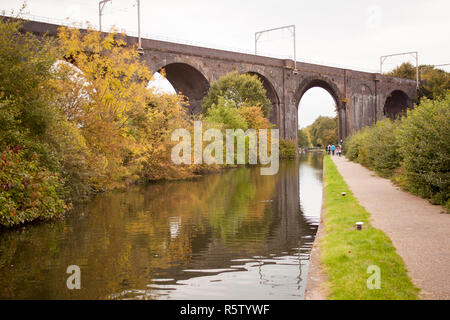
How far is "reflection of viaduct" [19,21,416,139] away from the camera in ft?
109

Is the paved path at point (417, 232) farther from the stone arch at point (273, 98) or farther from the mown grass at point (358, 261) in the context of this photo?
the stone arch at point (273, 98)

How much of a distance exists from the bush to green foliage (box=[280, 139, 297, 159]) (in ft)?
104

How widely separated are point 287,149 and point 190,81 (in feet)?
40.7

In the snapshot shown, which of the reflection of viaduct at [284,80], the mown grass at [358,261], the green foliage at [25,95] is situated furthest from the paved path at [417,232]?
the reflection of viaduct at [284,80]

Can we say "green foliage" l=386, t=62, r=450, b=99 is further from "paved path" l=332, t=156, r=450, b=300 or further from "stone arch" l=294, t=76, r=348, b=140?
"paved path" l=332, t=156, r=450, b=300

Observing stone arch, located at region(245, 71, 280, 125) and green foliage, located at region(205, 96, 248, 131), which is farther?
stone arch, located at region(245, 71, 280, 125)

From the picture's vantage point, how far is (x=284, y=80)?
148ft

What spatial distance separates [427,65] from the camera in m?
76.8

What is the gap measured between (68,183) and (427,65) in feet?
248

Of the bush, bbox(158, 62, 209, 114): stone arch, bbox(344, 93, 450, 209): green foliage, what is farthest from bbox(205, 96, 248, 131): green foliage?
the bush

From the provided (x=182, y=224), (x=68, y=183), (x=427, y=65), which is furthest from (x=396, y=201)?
(x=427, y=65)

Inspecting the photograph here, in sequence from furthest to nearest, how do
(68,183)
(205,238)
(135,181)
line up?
(135,181) → (68,183) → (205,238)
